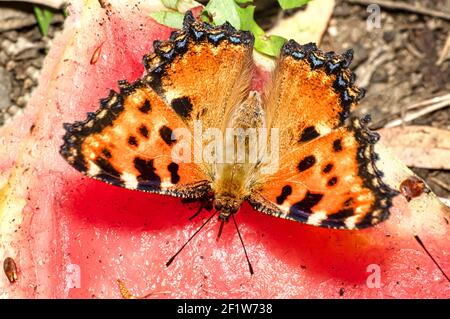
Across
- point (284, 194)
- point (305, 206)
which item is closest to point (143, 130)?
point (284, 194)

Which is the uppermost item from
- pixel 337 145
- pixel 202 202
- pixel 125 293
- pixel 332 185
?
pixel 337 145

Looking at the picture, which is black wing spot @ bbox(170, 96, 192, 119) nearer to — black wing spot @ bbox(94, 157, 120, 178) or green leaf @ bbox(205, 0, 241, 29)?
black wing spot @ bbox(94, 157, 120, 178)

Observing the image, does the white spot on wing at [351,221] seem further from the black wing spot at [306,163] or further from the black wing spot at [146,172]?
the black wing spot at [146,172]

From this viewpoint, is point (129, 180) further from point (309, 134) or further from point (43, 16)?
point (43, 16)

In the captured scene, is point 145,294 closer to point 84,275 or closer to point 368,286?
point 84,275

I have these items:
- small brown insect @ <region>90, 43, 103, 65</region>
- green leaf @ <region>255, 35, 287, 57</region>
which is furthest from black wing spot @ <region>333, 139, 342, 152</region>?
small brown insect @ <region>90, 43, 103, 65</region>

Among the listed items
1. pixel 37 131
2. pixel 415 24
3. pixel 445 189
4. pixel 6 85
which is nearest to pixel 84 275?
pixel 37 131
